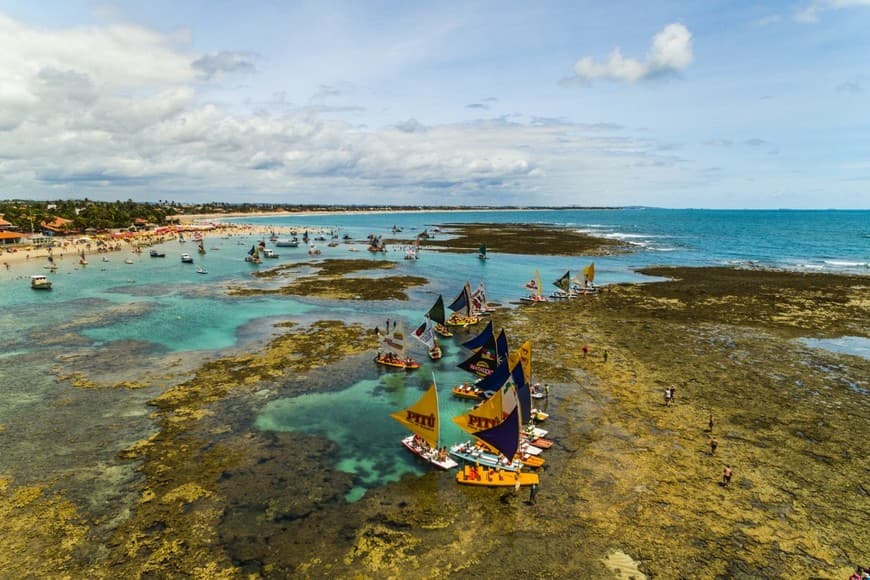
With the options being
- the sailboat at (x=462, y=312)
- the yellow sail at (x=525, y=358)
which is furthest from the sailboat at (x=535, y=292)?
the yellow sail at (x=525, y=358)

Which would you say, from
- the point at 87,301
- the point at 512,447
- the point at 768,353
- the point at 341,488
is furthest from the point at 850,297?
the point at 87,301

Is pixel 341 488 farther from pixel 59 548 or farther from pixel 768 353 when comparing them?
pixel 768 353

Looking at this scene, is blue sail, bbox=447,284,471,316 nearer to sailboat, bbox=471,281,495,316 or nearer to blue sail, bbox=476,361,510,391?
sailboat, bbox=471,281,495,316

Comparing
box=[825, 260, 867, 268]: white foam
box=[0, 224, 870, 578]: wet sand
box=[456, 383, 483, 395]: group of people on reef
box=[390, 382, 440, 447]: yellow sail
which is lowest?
box=[0, 224, 870, 578]: wet sand

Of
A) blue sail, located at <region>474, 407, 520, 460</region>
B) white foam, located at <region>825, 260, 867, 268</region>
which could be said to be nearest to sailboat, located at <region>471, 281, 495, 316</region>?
blue sail, located at <region>474, 407, 520, 460</region>

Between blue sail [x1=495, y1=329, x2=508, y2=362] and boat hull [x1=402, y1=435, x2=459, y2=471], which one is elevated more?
blue sail [x1=495, y1=329, x2=508, y2=362]

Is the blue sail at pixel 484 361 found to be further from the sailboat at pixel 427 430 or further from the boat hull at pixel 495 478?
the boat hull at pixel 495 478
